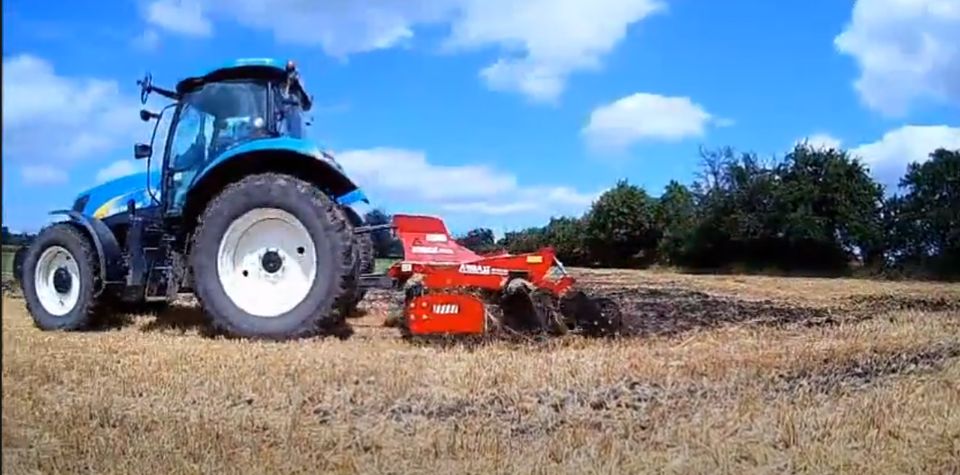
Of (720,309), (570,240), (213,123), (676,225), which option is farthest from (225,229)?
(676,225)

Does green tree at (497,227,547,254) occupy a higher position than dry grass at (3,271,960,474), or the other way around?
green tree at (497,227,547,254)

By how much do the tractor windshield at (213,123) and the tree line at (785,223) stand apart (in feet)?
36.6

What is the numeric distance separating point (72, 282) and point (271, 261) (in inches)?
76.8

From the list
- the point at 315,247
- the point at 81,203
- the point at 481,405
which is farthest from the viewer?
the point at 81,203

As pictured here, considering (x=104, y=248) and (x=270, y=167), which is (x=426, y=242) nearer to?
(x=270, y=167)

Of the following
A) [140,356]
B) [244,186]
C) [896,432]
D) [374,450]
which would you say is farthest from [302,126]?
[896,432]

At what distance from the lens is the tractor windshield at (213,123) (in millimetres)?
7457

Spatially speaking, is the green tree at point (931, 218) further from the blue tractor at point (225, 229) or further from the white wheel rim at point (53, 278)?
the white wheel rim at point (53, 278)

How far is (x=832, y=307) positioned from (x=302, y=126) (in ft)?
19.7

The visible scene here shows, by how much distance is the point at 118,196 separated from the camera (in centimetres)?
824

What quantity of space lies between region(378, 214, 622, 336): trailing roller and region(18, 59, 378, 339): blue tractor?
470mm

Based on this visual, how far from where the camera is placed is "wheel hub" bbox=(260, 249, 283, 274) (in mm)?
7074

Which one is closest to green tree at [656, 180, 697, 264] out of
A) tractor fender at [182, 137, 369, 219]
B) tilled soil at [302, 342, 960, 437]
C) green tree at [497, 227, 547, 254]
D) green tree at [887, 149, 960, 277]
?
green tree at [887, 149, 960, 277]

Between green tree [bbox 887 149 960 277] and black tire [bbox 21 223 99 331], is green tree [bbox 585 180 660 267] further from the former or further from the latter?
black tire [bbox 21 223 99 331]
